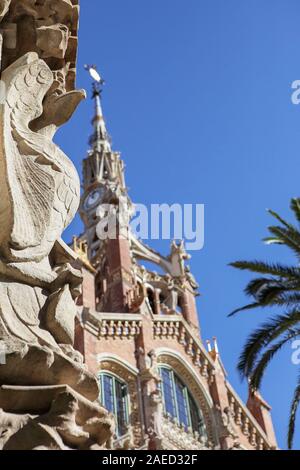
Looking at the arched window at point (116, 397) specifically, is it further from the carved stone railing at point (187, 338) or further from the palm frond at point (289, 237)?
the palm frond at point (289, 237)

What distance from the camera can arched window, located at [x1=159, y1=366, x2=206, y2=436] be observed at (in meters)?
28.1

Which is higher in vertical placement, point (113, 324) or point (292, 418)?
point (113, 324)

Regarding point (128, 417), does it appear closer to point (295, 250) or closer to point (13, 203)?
point (295, 250)

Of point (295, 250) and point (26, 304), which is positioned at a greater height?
point (295, 250)

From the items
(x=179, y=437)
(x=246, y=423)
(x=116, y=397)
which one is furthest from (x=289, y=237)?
(x=246, y=423)

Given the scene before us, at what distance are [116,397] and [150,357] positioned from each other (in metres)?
2.55

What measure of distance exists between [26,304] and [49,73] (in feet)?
4.80

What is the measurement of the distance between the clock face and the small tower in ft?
2.01

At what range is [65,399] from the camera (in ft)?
9.84

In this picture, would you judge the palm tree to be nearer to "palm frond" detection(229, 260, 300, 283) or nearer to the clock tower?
"palm frond" detection(229, 260, 300, 283)

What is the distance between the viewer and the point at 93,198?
43188 millimetres

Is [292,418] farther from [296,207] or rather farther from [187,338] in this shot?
[187,338]

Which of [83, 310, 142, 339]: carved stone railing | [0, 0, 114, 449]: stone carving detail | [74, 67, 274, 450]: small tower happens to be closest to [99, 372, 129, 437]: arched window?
[74, 67, 274, 450]: small tower
